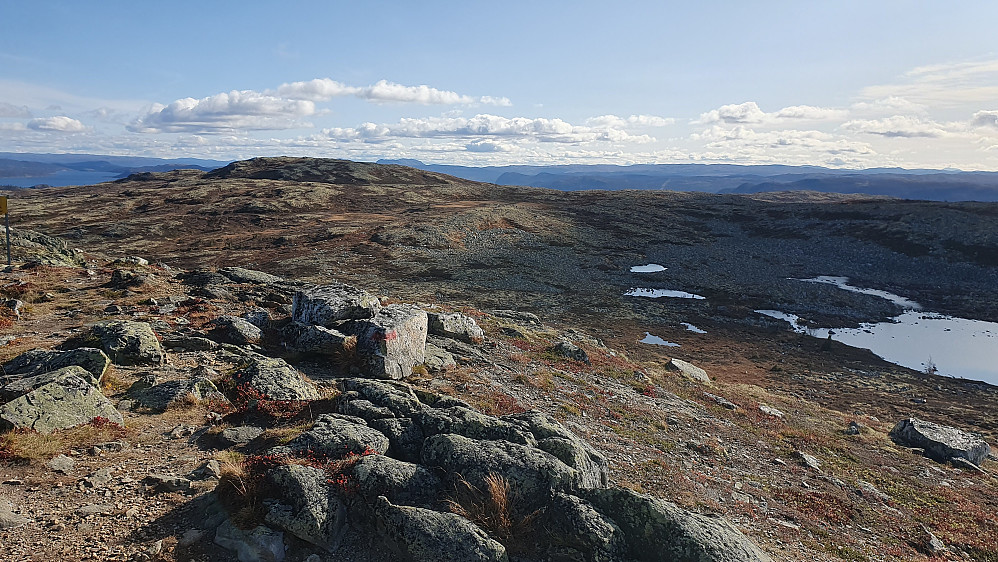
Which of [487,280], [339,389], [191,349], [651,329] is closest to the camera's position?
[339,389]

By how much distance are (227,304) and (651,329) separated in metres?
32.6

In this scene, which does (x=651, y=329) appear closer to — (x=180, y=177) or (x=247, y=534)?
(x=247, y=534)

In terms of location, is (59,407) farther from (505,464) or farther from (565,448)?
(565,448)

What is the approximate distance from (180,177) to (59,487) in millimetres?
197240

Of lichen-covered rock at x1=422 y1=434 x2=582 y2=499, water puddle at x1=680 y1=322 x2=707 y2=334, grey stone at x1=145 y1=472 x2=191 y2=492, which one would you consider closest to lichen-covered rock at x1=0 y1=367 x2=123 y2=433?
grey stone at x1=145 y1=472 x2=191 y2=492

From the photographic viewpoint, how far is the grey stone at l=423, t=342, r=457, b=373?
61.7 ft

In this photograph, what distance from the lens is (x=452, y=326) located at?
23.6 meters

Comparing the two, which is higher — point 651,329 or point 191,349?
point 191,349

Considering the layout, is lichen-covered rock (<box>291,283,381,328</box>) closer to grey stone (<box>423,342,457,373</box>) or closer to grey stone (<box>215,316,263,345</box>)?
grey stone (<box>215,316,263,345</box>)

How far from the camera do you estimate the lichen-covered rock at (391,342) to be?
16219 millimetres

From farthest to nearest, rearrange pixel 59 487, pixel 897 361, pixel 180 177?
pixel 180 177, pixel 897 361, pixel 59 487

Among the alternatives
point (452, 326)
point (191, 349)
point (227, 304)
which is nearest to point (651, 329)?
point (452, 326)

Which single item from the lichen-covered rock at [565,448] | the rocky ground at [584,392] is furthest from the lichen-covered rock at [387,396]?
the lichen-covered rock at [565,448]

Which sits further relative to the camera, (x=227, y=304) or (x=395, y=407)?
(x=227, y=304)
